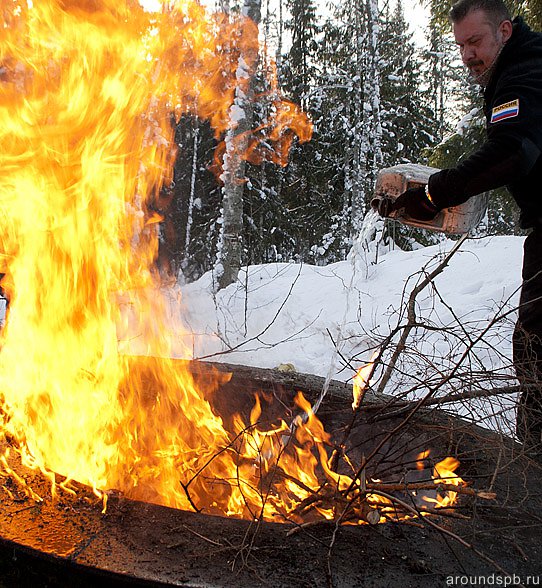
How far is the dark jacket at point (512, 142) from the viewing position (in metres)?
2.63

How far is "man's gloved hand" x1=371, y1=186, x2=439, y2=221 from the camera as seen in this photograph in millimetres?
2994

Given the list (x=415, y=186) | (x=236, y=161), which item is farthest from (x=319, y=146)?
(x=415, y=186)

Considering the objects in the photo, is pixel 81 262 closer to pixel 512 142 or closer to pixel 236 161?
pixel 512 142

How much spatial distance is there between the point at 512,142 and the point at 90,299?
93.1 inches

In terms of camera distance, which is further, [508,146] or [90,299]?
[90,299]

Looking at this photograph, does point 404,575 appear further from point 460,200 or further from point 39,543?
point 460,200

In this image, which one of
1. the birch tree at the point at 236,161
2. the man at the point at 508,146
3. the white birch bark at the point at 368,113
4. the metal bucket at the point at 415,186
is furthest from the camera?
the white birch bark at the point at 368,113

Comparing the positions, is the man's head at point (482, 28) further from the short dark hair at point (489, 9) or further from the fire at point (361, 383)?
the fire at point (361, 383)

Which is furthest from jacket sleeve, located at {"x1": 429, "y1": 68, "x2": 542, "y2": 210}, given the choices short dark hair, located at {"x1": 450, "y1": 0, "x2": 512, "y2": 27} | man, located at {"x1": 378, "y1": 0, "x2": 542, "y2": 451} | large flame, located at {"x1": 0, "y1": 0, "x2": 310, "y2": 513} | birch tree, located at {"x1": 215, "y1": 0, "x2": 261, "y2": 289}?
birch tree, located at {"x1": 215, "y1": 0, "x2": 261, "y2": 289}

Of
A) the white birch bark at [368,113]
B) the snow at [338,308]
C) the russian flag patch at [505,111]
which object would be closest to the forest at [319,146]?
the white birch bark at [368,113]

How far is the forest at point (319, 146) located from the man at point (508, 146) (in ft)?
36.7

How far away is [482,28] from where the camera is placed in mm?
2928

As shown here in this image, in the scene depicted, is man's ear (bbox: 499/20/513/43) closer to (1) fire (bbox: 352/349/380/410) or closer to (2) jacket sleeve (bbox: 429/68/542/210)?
(2) jacket sleeve (bbox: 429/68/542/210)

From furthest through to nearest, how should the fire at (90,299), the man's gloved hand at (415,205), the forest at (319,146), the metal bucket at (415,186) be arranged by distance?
the forest at (319,146) < the metal bucket at (415,186) < the man's gloved hand at (415,205) < the fire at (90,299)
